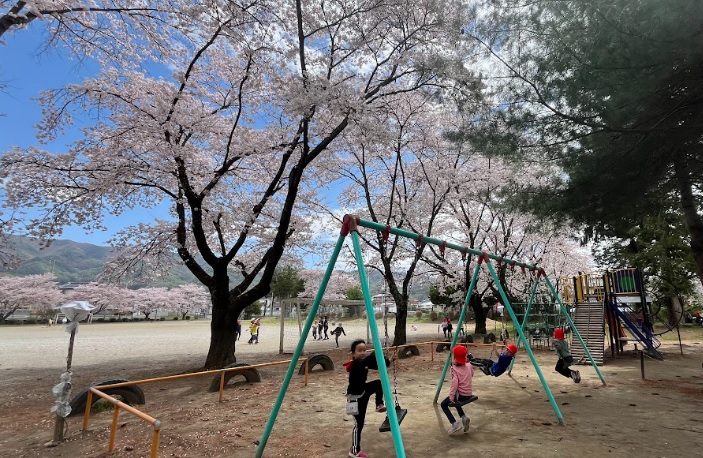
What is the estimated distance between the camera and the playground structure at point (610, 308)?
13320 millimetres

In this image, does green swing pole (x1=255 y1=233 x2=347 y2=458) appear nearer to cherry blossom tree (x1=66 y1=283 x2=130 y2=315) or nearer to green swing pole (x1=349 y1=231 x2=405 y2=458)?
green swing pole (x1=349 y1=231 x2=405 y2=458)

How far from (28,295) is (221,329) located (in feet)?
196

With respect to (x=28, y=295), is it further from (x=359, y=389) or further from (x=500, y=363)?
(x=500, y=363)

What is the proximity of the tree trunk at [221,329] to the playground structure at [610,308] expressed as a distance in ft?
38.2

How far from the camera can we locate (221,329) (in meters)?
10.9

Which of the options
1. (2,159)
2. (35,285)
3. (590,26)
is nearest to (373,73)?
(590,26)

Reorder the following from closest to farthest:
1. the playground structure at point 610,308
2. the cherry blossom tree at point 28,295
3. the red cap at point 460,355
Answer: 1. the red cap at point 460,355
2. the playground structure at point 610,308
3. the cherry blossom tree at point 28,295

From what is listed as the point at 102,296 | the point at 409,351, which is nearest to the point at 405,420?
the point at 409,351

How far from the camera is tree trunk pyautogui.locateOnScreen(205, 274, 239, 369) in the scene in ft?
35.7

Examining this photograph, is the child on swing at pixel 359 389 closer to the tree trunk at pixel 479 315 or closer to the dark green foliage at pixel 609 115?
the dark green foliage at pixel 609 115

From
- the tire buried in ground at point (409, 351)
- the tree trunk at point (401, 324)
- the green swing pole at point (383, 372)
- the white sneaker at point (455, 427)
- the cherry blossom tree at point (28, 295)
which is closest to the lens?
the green swing pole at point (383, 372)

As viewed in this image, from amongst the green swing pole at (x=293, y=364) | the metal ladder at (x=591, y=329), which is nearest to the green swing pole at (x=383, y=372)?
the green swing pole at (x=293, y=364)

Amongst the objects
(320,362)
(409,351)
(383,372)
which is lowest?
(409,351)

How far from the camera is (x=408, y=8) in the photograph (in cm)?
970
